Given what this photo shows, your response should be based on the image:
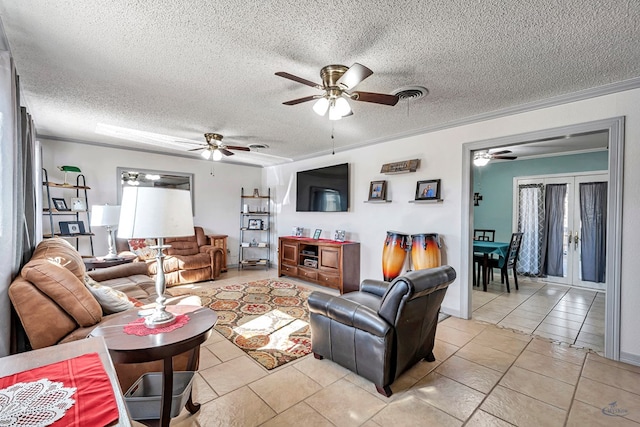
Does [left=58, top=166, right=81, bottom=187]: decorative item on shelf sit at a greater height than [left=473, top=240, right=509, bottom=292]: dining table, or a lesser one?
greater

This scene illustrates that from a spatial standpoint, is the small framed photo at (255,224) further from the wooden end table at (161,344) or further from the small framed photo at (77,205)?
the wooden end table at (161,344)

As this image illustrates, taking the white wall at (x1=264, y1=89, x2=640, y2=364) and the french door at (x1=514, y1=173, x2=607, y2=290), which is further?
the french door at (x1=514, y1=173, x2=607, y2=290)

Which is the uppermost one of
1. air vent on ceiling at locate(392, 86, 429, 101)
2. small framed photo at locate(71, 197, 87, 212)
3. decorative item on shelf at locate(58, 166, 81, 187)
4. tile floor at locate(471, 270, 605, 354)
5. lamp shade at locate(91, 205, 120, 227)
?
air vent on ceiling at locate(392, 86, 429, 101)

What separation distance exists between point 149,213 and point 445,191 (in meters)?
3.40

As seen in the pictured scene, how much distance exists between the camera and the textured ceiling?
67.2 inches

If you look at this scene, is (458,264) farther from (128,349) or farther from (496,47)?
(128,349)

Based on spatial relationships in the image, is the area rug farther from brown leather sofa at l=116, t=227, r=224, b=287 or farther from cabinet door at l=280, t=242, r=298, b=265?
cabinet door at l=280, t=242, r=298, b=265

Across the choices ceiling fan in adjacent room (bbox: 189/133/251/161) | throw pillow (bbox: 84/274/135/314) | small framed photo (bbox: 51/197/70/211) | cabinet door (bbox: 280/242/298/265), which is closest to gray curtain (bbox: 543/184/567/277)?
cabinet door (bbox: 280/242/298/265)

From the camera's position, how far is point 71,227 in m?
4.50

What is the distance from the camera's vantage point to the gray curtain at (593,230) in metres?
4.88

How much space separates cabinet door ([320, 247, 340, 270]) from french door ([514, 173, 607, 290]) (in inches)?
159

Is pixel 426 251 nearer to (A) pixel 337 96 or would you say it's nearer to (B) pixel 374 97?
(B) pixel 374 97

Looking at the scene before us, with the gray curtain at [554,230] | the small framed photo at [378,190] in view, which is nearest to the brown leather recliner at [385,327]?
the small framed photo at [378,190]

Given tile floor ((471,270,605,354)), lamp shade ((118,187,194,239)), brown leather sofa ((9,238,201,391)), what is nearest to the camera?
lamp shade ((118,187,194,239))
